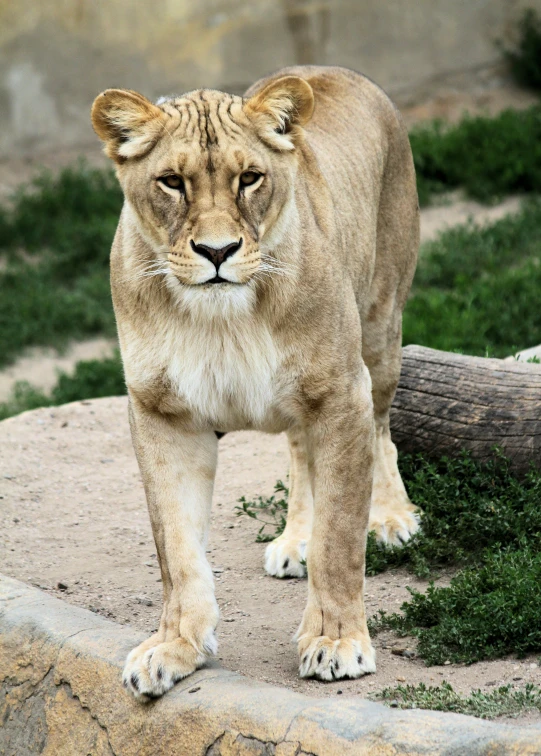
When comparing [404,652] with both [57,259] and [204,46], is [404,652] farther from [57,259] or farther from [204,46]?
[204,46]

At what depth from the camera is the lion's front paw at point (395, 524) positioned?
4.46 meters

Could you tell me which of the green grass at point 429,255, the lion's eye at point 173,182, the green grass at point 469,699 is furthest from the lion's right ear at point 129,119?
the green grass at point 429,255

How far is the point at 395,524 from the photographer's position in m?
4.49

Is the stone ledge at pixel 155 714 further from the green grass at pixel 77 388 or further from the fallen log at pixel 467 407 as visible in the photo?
the green grass at pixel 77 388

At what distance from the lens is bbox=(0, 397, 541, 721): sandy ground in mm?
3494

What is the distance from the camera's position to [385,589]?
415 cm

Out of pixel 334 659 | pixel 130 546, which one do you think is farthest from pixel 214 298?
pixel 130 546

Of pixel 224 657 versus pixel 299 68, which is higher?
pixel 299 68

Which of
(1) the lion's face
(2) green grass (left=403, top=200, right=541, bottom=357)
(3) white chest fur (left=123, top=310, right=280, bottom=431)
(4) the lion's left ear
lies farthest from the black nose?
(2) green grass (left=403, top=200, right=541, bottom=357)

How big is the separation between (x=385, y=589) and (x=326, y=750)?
61.8 inches

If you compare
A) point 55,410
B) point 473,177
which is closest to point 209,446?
point 55,410

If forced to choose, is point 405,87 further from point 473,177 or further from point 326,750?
point 326,750

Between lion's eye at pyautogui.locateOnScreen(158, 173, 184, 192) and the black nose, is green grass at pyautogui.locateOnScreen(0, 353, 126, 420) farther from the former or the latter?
the black nose

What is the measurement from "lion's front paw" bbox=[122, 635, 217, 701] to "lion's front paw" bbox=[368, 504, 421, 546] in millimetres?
1442
